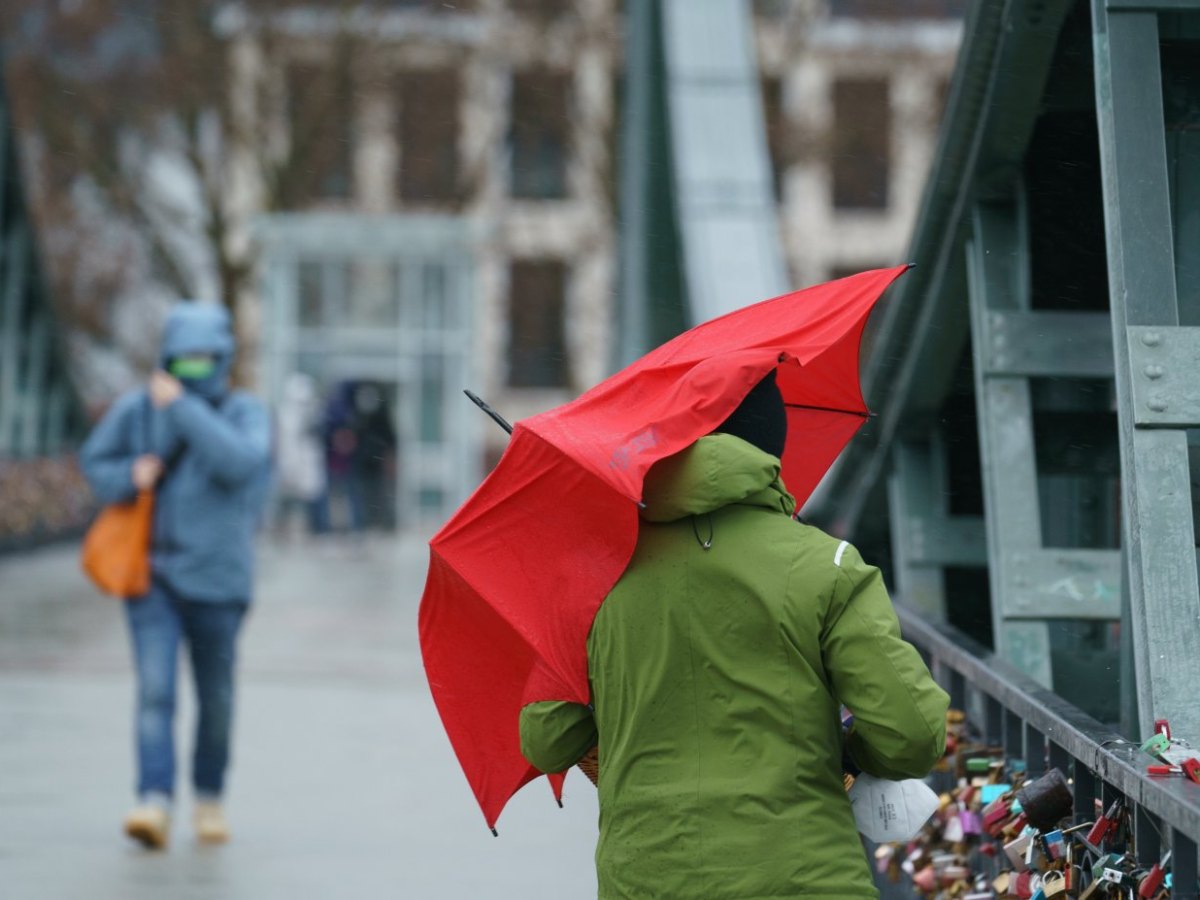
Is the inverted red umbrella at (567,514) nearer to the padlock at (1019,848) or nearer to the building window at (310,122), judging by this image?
the padlock at (1019,848)

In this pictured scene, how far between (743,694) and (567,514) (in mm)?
496

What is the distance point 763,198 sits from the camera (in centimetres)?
1554

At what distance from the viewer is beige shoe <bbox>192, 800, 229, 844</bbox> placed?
7137 mm

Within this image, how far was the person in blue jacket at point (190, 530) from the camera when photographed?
277 inches

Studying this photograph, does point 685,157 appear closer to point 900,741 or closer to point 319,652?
point 319,652

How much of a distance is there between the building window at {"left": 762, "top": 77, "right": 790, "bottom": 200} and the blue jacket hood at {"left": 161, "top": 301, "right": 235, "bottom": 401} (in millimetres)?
21868

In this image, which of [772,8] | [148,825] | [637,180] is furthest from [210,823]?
[772,8]

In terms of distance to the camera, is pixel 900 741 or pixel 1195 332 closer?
pixel 900 741

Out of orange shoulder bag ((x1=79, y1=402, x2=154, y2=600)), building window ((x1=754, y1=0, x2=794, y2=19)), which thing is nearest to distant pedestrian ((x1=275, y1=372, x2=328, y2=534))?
building window ((x1=754, y1=0, x2=794, y2=19))

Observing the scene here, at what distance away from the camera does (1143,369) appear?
4.03 meters

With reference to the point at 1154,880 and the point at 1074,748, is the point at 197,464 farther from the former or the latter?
the point at 1154,880

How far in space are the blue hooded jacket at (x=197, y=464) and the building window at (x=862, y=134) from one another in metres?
23.3

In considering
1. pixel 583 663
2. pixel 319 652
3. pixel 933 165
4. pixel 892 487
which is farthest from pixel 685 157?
pixel 583 663

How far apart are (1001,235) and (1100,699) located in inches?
55.1
